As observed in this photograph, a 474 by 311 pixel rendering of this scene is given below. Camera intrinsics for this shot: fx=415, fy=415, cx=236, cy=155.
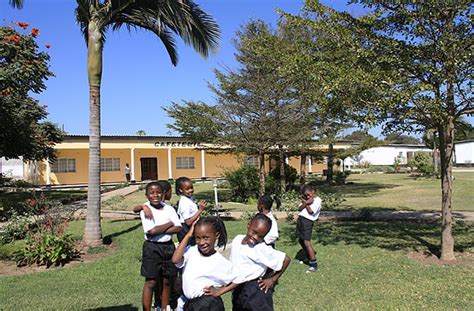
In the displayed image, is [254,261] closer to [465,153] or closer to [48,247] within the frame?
[48,247]

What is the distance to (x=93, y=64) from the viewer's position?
27.5 feet

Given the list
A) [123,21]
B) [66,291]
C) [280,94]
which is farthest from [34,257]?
[280,94]

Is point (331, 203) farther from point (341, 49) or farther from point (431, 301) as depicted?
point (431, 301)

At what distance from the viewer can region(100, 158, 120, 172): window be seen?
32938 millimetres

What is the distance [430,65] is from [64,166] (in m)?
29.8

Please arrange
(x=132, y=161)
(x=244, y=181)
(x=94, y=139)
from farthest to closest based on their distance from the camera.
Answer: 1. (x=132, y=161)
2. (x=244, y=181)
3. (x=94, y=139)

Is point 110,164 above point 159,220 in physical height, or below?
above

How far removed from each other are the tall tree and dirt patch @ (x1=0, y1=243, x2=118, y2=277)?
549 cm

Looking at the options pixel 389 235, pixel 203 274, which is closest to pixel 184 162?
pixel 389 235

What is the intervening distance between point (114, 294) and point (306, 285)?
2475 millimetres

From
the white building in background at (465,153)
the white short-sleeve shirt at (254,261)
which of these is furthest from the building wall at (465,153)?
the white short-sleeve shirt at (254,261)

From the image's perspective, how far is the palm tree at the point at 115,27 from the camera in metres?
8.30

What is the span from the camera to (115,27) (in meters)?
9.35

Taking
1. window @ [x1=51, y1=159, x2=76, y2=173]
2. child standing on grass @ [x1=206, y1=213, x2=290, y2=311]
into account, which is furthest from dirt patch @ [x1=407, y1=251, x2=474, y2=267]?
window @ [x1=51, y1=159, x2=76, y2=173]
